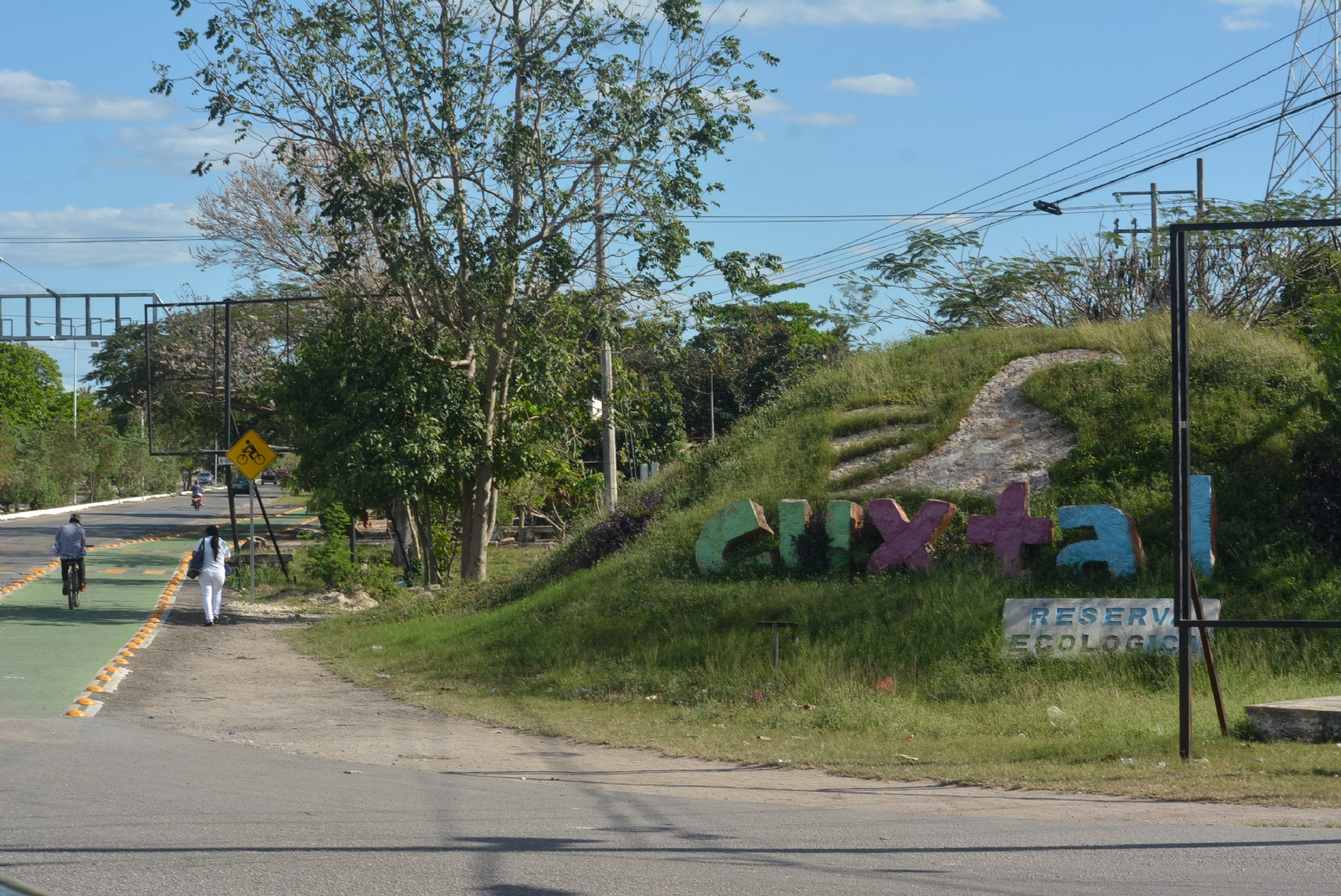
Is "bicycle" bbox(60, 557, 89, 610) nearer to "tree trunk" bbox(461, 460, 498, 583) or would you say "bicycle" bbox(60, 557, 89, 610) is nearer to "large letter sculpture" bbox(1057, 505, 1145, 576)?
"tree trunk" bbox(461, 460, 498, 583)

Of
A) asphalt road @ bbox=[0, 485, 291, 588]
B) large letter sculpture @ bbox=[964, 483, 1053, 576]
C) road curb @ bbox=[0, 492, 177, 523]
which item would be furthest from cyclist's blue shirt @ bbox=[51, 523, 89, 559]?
road curb @ bbox=[0, 492, 177, 523]

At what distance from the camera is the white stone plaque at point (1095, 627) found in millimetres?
13406

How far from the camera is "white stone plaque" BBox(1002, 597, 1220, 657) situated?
13406mm

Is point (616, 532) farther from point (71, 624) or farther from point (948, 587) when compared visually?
point (71, 624)

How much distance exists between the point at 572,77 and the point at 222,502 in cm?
6184

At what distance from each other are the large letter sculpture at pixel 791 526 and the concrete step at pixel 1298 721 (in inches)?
285

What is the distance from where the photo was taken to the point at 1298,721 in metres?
9.67

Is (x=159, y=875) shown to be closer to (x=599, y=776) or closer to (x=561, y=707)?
(x=599, y=776)

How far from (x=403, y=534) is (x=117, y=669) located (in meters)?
17.4

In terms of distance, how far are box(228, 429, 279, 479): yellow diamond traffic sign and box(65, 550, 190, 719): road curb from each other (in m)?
3.15

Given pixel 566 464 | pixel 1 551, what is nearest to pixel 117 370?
pixel 1 551

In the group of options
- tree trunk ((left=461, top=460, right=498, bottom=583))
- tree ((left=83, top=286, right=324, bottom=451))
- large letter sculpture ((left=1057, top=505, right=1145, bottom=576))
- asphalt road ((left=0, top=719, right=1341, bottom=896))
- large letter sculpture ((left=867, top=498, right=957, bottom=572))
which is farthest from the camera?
tree ((left=83, top=286, right=324, bottom=451))

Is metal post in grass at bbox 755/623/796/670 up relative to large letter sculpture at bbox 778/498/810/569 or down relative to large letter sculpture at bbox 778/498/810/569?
down

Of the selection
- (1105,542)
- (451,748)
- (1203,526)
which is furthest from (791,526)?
(451,748)
